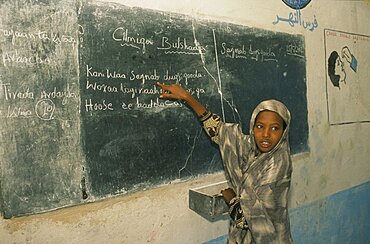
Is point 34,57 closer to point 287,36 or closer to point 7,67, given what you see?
point 7,67

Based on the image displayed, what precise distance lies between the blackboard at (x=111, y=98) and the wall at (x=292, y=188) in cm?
6

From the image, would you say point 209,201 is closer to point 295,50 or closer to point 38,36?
point 38,36

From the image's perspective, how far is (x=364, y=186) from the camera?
3145 millimetres

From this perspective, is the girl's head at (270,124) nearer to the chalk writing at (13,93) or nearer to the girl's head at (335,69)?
the chalk writing at (13,93)

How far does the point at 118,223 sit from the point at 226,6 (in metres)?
1.30

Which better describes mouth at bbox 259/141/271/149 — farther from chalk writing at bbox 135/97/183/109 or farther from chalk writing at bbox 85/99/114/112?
chalk writing at bbox 85/99/114/112

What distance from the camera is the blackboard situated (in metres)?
1.32

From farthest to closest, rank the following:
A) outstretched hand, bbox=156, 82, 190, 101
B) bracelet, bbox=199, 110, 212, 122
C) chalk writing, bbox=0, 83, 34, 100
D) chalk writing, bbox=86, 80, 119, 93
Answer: bracelet, bbox=199, 110, 212, 122 → outstretched hand, bbox=156, 82, 190, 101 → chalk writing, bbox=86, 80, 119, 93 → chalk writing, bbox=0, 83, 34, 100

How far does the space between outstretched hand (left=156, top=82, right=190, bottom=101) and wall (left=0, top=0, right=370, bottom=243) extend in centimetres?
38

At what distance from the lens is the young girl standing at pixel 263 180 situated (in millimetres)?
1588

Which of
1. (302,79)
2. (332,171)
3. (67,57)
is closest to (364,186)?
(332,171)

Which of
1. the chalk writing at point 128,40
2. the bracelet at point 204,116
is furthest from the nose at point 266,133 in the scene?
the chalk writing at point 128,40

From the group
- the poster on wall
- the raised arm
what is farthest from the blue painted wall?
the raised arm

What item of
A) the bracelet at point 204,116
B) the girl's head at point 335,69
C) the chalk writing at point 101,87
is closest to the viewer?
the chalk writing at point 101,87
